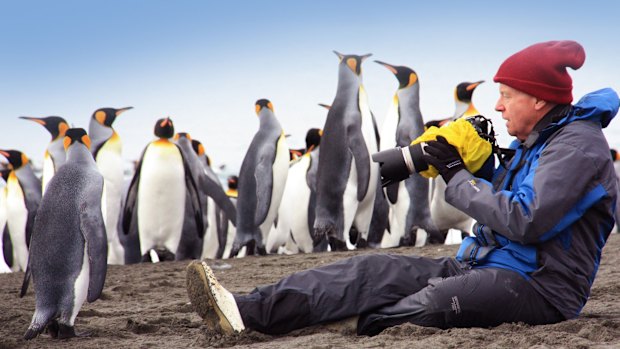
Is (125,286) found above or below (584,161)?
below

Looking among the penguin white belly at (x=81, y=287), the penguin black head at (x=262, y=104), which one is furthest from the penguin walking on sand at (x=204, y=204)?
the penguin white belly at (x=81, y=287)

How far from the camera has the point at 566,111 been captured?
2.75 meters

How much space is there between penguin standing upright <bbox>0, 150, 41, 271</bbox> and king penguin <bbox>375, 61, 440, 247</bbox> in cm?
378

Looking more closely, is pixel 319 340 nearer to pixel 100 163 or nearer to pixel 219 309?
pixel 219 309

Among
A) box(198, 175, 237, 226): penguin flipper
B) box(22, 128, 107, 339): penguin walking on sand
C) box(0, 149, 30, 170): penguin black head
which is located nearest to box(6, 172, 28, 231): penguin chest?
box(0, 149, 30, 170): penguin black head

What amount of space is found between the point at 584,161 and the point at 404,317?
730 millimetres

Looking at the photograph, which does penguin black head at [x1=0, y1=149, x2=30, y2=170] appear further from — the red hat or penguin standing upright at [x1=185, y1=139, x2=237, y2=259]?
the red hat

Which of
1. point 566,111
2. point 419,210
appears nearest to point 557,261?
point 566,111

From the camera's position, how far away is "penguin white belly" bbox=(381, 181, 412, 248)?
883 cm

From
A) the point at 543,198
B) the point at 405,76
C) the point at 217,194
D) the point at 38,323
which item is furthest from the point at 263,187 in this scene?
the point at 543,198

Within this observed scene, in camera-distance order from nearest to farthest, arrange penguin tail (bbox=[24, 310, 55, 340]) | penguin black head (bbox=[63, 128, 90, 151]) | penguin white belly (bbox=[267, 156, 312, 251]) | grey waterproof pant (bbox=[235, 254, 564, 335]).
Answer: grey waterproof pant (bbox=[235, 254, 564, 335]) < penguin tail (bbox=[24, 310, 55, 340]) < penguin black head (bbox=[63, 128, 90, 151]) < penguin white belly (bbox=[267, 156, 312, 251])

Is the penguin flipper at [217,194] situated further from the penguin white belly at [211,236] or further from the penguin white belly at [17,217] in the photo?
the penguin white belly at [17,217]

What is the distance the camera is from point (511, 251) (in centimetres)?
269

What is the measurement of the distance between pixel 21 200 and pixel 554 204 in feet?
25.3
